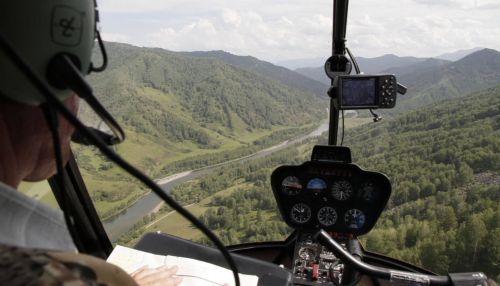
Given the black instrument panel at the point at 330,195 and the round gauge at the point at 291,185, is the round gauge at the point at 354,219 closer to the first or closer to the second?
the black instrument panel at the point at 330,195

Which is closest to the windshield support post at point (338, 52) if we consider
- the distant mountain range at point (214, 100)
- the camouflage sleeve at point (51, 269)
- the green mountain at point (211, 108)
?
the camouflage sleeve at point (51, 269)

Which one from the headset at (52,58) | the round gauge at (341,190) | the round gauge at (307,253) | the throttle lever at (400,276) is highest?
the headset at (52,58)

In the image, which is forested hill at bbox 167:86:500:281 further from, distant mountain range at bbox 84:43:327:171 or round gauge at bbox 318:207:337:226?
distant mountain range at bbox 84:43:327:171

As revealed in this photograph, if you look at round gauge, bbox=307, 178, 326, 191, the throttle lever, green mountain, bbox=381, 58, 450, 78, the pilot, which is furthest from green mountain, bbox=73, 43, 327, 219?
the pilot

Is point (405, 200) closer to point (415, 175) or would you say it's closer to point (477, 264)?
point (415, 175)

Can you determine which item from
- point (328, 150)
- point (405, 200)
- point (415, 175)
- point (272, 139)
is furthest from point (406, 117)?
point (272, 139)

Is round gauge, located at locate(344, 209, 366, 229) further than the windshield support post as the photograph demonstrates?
Yes
